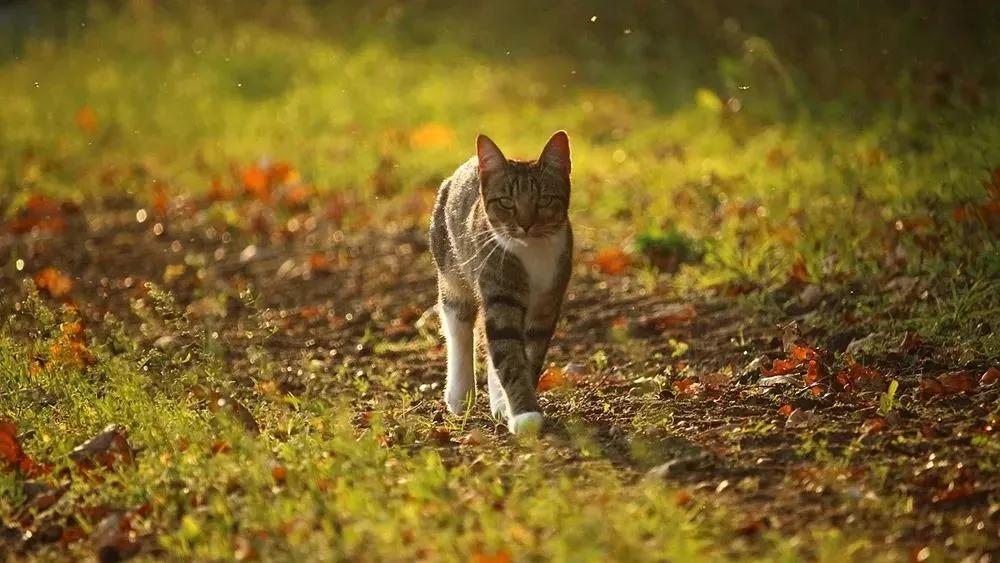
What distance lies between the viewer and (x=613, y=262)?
7586 mm

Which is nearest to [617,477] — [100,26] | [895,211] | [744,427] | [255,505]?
[744,427]

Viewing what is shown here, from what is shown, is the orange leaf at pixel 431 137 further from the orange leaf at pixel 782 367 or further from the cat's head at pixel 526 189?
the orange leaf at pixel 782 367

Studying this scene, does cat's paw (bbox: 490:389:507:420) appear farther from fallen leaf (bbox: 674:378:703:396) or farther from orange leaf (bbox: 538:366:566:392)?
fallen leaf (bbox: 674:378:703:396)

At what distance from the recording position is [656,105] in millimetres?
11266

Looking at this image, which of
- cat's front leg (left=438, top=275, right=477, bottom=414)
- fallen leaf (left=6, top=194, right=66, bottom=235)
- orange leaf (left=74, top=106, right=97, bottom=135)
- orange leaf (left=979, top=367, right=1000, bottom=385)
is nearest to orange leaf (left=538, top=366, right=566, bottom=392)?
cat's front leg (left=438, top=275, right=477, bottom=414)

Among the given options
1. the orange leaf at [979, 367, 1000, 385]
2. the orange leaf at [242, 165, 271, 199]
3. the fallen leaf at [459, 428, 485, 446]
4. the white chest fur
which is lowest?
the orange leaf at [979, 367, 1000, 385]

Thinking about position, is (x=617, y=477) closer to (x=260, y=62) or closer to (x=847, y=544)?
(x=847, y=544)

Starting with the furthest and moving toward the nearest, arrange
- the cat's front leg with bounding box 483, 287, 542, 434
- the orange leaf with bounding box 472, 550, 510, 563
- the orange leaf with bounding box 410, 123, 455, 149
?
the orange leaf with bounding box 410, 123, 455, 149 < the cat's front leg with bounding box 483, 287, 542, 434 < the orange leaf with bounding box 472, 550, 510, 563

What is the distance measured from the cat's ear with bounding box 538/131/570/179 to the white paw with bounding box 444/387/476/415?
2.90ft

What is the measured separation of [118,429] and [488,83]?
26.5 ft

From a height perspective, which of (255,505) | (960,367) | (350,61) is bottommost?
(960,367)

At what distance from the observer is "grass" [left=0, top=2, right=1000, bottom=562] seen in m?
4.08

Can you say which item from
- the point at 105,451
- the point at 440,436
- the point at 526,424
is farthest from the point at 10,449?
the point at 526,424

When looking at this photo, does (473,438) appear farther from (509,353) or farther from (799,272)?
(799,272)
